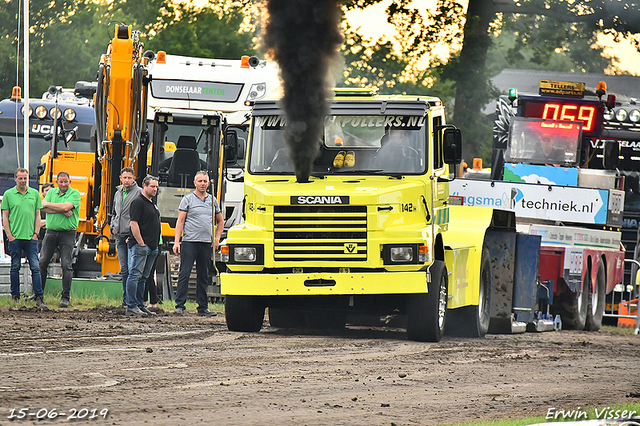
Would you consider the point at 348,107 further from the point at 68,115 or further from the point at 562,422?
the point at 68,115

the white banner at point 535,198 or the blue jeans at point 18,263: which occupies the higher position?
the white banner at point 535,198

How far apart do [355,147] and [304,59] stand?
1.59 meters

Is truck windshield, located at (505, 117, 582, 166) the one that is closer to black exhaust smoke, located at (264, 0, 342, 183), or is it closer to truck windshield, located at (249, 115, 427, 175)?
truck windshield, located at (249, 115, 427, 175)

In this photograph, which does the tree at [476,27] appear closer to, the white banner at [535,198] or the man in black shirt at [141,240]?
the white banner at [535,198]

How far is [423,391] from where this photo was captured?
29.2 feet

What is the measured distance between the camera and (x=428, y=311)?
1258 cm

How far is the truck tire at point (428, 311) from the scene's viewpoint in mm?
12555

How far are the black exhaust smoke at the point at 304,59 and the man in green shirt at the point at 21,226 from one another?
17.4 feet

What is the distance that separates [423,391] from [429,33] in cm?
2416

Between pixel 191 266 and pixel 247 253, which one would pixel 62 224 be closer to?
pixel 191 266

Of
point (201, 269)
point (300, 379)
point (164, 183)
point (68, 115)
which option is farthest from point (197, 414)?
point (68, 115)

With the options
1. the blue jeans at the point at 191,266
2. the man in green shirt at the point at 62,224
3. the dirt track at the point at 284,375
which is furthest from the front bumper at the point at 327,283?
the man in green shirt at the point at 62,224

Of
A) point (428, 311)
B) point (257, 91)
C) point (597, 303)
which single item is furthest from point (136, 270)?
point (597, 303)

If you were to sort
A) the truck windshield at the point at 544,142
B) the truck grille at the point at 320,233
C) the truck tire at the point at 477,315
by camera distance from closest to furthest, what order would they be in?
the truck grille at the point at 320,233 < the truck tire at the point at 477,315 < the truck windshield at the point at 544,142
